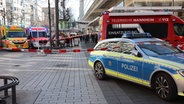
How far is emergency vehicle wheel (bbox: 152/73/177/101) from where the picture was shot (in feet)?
21.4

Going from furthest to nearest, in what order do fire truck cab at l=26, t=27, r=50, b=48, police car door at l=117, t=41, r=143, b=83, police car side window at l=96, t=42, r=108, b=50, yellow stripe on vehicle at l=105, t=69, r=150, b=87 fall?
fire truck cab at l=26, t=27, r=50, b=48 < police car side window at l=96, t=42, r=108, b=50 < police car door at l=117, t=41, r=143, b=83 < yellow stripe on vehicle at l=105, t=69, r=150, b=87

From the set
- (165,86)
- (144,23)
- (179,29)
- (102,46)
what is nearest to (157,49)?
(165,86)

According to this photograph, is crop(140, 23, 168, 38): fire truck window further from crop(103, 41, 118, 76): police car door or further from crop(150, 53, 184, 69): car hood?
crop(150, 53, 184, 69): car hood

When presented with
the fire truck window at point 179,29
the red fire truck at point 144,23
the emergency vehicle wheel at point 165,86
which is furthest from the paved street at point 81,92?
the fire truck window at point 179,29

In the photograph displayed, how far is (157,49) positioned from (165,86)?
4.94 feet

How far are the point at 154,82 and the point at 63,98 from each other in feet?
7.84

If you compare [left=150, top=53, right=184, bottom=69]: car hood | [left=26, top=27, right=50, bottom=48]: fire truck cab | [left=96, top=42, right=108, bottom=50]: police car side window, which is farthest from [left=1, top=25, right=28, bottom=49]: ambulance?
[left=150, top=53, right=184, bottom=69]: car hood

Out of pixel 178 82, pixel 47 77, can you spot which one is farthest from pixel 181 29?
pixel 178 82

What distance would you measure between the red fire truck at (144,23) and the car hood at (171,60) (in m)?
6.55

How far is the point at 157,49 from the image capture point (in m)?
7.94

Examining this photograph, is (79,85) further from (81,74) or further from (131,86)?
(81,74)

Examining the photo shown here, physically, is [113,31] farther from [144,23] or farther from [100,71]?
[100,71]

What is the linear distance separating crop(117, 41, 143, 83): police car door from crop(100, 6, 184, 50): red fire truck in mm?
4909

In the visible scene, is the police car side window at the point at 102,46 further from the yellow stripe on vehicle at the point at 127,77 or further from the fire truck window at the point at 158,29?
the fire truck window at the point at 158,29
